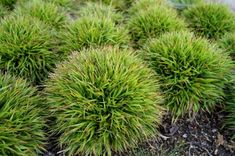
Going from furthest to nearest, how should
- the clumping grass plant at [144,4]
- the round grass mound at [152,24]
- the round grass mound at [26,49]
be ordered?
the clumping grass plant at [144,4], the round grass mound at [152,24], the round grass mound at [26,49]

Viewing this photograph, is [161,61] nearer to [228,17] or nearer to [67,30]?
[67,30]

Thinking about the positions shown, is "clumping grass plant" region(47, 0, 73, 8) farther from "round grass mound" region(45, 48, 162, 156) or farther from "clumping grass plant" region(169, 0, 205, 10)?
"round grass mound" region(45, 48, 162, 156)

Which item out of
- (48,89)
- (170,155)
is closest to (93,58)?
(48,89)

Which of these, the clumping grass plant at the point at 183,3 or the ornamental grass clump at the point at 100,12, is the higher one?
the clumping grass plant at the point at 183,3

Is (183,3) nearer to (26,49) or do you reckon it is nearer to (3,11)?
(3,11)

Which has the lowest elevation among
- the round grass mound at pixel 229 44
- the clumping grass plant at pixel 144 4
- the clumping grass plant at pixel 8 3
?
the clumping grass plant at pixel 8 3

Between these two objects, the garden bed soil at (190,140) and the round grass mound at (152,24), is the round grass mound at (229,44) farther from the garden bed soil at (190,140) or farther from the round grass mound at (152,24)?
the garden bed soil at (190,140)

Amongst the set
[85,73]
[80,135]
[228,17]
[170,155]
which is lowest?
[170,155]

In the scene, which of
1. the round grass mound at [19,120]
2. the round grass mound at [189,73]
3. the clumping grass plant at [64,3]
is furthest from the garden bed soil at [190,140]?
the clumping grass plant at [64,3]
